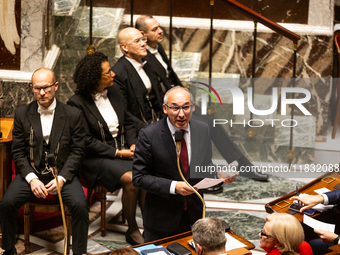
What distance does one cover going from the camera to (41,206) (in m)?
3.49

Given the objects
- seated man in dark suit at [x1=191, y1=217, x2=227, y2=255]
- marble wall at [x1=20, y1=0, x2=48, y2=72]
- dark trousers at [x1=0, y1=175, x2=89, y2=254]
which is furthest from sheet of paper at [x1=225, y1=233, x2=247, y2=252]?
marble wall at [x1=20, y1=0, x2=48, y2=72]

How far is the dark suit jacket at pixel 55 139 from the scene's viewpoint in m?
3.48

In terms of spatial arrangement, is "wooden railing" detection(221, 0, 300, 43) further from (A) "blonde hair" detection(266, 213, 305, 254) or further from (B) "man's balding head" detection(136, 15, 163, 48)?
(A) "blonde hair" detection(266, 213, 305, 254)

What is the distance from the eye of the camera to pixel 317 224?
278 centimetres

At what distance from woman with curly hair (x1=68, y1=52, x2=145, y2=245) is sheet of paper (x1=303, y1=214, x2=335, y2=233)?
138cm

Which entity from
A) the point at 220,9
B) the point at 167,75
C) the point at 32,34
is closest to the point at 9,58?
the point at 32,34

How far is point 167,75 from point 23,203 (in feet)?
6.55

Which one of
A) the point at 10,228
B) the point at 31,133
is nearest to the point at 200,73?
the point at 31,133

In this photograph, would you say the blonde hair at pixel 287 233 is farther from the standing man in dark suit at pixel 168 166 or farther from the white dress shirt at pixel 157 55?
the white dress shirt at pixel 157 55

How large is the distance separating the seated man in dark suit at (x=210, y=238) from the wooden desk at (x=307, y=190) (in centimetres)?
95

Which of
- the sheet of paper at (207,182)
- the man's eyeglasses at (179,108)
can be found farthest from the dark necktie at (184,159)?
the sheet of paper at (207,182)

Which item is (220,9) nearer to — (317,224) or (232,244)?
(317,224)

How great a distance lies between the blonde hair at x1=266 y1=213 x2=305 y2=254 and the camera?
2342mm

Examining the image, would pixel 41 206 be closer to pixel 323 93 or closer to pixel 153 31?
pixel 153 31
